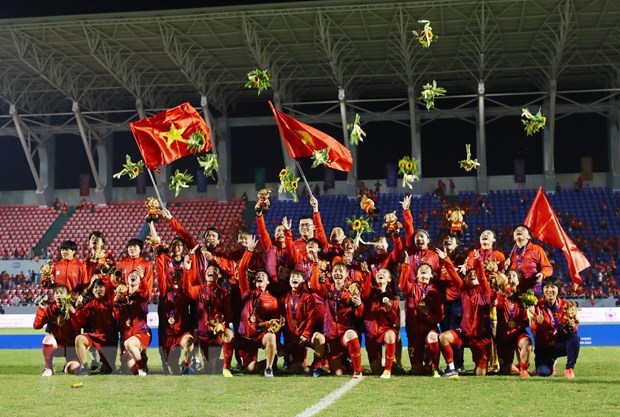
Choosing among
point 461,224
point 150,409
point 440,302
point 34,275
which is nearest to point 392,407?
point 150,409

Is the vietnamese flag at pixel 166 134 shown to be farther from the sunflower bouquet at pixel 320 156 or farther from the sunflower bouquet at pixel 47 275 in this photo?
the sunflower bouquet at pixel 47 275

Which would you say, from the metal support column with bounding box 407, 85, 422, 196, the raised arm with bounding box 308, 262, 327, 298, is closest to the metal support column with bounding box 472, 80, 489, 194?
the metal support column with bounding box 407, 85, 422, 196

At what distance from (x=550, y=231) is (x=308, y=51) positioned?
64.5ft

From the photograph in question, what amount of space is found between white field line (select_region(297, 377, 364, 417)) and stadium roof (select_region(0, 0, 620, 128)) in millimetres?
19822

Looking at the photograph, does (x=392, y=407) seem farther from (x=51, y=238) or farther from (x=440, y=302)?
(x=51, y=238)

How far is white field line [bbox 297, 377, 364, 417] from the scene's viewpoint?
751 cm

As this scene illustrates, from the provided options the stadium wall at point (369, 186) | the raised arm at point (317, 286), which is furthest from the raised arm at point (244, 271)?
the stadium wall at point (369, 186)

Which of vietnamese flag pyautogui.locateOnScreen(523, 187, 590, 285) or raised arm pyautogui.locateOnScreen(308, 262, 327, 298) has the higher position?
vietnamese flag pyautogui.locateOnScreen(523, 187, 590, 285)

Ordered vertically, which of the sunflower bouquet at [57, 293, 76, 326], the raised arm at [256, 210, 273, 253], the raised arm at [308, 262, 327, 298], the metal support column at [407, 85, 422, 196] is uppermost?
the metal support column at [407, 85, 422, 196]

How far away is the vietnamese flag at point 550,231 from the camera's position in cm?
1355

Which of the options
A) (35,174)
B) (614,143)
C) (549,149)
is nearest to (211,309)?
(549,149)

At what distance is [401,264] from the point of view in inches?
437

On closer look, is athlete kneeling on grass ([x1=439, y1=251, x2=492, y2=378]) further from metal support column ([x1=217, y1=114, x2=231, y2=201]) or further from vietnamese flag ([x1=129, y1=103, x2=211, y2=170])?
metal support column ([x1=217, y1=114, x2=231, y2=201])

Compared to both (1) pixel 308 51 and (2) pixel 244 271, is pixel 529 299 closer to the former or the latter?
(2) pixel 244 271
